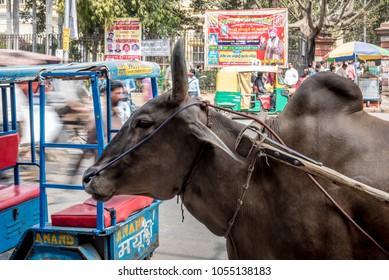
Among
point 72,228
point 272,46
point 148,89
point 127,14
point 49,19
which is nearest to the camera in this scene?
point 72,228

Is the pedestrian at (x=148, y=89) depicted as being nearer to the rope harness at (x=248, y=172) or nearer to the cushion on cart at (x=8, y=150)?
the cushion on cart at (x=8, y=150)

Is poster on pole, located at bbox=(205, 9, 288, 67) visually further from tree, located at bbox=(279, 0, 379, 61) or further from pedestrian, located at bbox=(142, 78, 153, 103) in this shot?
pedestrian, located at bbox=(142, 78, 153, 103)

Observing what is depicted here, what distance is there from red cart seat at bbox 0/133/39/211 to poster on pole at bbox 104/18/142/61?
14571 mm

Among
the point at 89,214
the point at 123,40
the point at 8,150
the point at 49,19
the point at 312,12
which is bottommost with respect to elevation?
the point at 89,214

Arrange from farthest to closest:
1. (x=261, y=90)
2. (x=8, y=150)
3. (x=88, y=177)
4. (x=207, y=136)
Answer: (x=261, y=90)
(x=8, y=150)
(x=88, y=177)
(x=207, y=136)

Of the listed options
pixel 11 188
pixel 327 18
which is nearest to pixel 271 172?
pixel 11 188

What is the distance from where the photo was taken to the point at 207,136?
272 cm

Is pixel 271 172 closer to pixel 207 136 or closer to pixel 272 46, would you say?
pixel 207 136

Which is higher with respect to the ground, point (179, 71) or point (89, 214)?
point (179, 71)

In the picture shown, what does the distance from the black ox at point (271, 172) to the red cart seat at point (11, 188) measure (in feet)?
7.19

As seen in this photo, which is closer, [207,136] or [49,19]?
[207,136]

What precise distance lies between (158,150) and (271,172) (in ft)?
2.02

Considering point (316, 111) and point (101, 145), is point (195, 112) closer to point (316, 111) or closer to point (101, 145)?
point (316, 111)

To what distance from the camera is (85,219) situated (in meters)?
4.24
